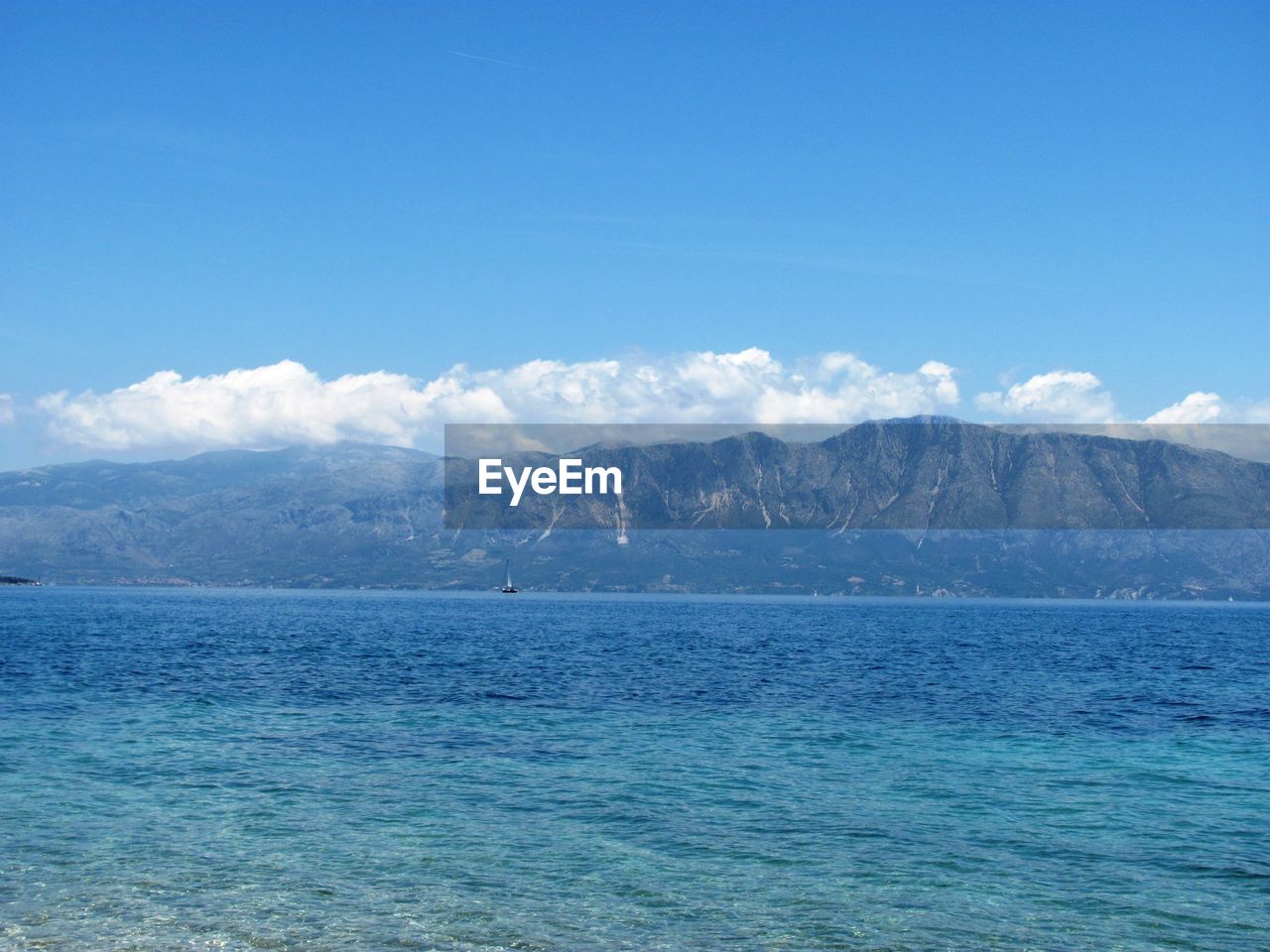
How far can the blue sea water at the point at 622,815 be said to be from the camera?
23938 mm

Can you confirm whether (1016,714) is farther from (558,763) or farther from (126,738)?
(126,738)

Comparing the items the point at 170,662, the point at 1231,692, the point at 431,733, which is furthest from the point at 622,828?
the point at 170,662

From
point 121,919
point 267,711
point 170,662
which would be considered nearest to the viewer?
point 121,919

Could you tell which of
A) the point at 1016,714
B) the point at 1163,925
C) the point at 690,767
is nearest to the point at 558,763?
the point at 690,767

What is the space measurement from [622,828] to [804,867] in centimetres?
605

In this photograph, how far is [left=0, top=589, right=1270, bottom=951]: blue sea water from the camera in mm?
23938

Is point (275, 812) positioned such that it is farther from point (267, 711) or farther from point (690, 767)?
point (267, 711)

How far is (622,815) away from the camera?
33719mm

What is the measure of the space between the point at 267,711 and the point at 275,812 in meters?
25.2

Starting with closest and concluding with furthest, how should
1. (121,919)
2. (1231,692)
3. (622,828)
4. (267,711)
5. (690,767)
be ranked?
(121,919)
(622,828)
(690,767)
(267,711)
(1231,692)

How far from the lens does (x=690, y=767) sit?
42156 mm

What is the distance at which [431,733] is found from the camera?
4969 centimetres

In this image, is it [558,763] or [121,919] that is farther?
[558,763]

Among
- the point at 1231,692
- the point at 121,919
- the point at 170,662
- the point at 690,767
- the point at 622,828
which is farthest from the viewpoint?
the point at 170,662
